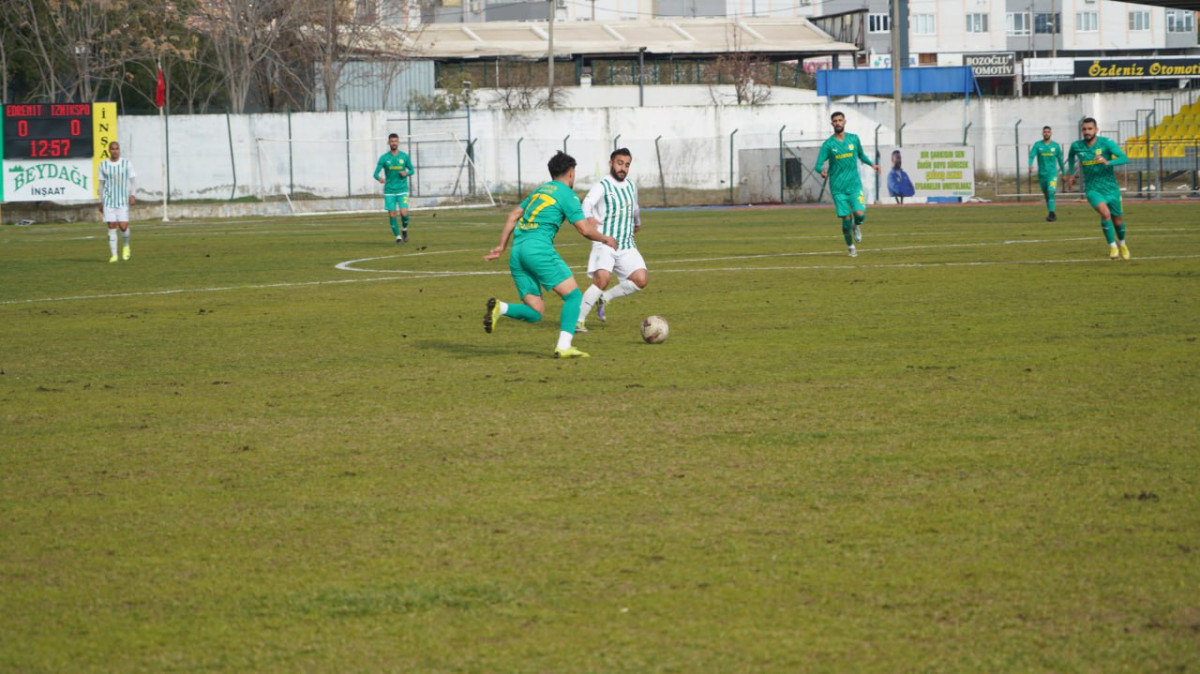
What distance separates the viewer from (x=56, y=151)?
41.2 metres

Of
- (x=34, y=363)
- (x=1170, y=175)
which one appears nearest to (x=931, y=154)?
(x=1170, y=175)

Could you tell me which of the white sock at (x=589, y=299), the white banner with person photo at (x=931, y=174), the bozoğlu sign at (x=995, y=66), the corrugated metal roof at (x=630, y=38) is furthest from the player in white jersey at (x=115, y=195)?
the bozoğlu sign at (x=995, y=66)

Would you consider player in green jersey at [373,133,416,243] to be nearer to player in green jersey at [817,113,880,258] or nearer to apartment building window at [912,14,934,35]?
player in green jersey at [817,113,880,258]

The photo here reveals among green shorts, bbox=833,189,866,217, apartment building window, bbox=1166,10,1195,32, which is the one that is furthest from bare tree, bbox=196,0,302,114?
apartment building window, bbox=1166,10,1195,32

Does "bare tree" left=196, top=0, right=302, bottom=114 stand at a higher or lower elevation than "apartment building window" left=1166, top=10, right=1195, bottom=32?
lower

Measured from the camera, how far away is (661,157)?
54.0 meters

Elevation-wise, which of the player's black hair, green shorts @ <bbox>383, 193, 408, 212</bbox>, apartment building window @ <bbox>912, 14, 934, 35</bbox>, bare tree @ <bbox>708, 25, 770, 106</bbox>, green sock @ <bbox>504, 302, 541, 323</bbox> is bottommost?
green sock @ <bbox>504, 302, 541, 323</bbox>

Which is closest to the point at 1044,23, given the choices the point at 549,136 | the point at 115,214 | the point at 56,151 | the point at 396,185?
the point at 549,136

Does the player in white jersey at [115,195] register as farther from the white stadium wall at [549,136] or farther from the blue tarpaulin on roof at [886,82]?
the blue tarpaulin on roof at [886,82]

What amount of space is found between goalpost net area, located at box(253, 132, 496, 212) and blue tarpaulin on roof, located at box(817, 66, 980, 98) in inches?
927

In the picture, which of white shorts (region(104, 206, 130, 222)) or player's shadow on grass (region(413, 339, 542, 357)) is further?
white shorts (region(104, 206, 130, 222))

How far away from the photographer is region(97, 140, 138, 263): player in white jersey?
2475 cm

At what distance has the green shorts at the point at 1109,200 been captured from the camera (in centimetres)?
1911

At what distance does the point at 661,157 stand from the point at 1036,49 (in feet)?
189
